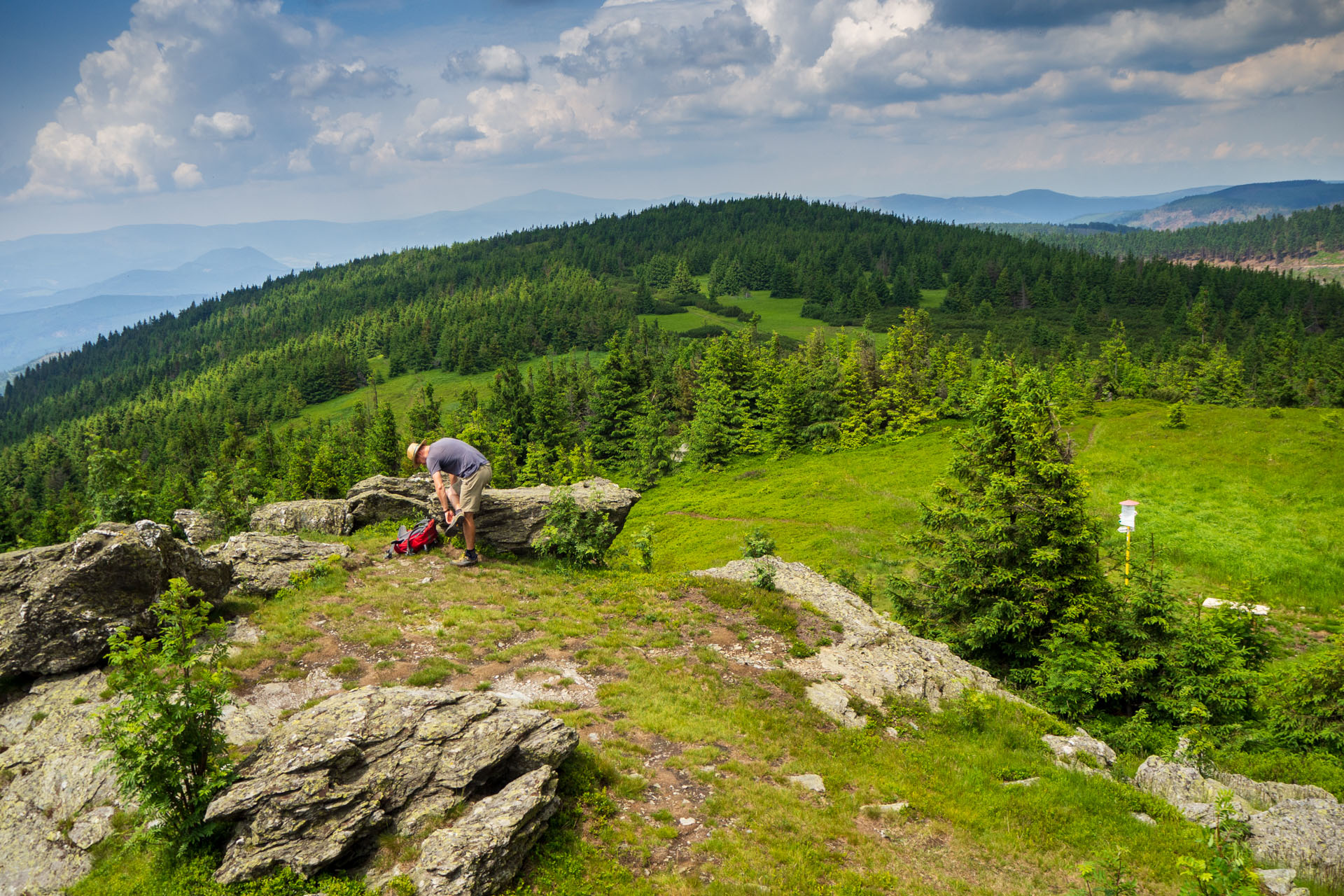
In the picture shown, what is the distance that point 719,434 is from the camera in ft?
285

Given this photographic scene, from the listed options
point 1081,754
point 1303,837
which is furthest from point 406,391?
point 1303,837

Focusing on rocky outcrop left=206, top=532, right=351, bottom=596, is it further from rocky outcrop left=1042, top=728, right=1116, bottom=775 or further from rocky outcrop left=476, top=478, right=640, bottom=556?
rocky outcrop left=1042, top=728, right=1116, bottom=775

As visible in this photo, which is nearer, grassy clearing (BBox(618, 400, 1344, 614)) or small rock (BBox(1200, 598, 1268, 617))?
small rock (BBox(1200, 598, 1268, 617))

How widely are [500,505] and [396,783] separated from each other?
12478mm

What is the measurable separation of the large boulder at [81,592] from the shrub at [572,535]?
31.4 ft

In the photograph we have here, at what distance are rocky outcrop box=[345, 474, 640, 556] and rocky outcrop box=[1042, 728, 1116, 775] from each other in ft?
47.7

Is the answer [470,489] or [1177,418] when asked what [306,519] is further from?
[1177,418]

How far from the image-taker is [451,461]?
19922mm

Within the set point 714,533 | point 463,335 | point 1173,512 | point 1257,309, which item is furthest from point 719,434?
point 1257,309

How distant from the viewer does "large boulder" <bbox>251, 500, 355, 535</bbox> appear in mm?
24359

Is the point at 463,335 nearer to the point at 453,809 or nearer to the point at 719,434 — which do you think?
the point at 719,434

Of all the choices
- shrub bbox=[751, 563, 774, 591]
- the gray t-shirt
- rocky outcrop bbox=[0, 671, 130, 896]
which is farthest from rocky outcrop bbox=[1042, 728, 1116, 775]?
rocky outcrop bbox=[0, 671, 130, 896]

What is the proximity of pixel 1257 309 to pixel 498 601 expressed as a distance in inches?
9732

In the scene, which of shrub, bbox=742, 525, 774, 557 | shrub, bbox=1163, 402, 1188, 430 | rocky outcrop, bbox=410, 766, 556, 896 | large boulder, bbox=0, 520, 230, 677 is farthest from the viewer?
shrub, bbox=1163, 402, 1188, 430
